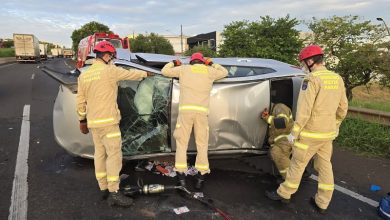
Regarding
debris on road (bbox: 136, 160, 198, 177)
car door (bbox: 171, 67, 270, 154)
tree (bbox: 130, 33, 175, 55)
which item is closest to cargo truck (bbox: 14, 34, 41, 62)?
tree (bbox: 130, 33, 175, 55)

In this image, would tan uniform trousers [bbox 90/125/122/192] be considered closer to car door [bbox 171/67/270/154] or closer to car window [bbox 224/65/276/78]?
car door [bbox 171/67/270/154]

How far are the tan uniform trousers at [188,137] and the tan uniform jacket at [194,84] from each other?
0.29 feet

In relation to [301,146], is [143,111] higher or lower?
higher

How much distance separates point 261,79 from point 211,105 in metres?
0.72

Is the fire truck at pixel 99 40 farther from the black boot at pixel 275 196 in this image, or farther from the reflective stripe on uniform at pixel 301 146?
the reflective stripe on uniform at pixel 301 146

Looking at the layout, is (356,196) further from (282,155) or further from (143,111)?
(143,111)

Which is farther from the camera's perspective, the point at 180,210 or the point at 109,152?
the point at 109,152

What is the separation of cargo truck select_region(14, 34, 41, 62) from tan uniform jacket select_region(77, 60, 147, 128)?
39276 millimetres

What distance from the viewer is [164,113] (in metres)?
4.02

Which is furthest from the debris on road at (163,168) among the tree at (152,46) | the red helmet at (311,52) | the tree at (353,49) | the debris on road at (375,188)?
the tree at (152,46)

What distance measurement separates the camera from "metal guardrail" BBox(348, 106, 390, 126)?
6005 mm

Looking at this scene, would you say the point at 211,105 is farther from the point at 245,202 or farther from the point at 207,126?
the point at 245,202

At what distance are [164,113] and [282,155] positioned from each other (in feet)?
5.07

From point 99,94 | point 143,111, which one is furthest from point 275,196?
point 99,94
